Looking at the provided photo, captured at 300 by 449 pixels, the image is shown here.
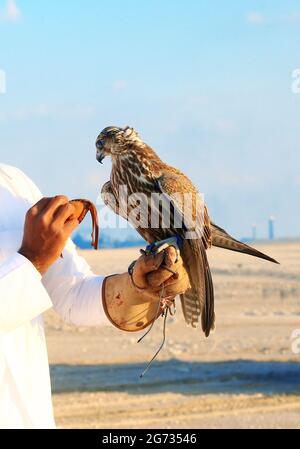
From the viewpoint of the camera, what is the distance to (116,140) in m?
3.59

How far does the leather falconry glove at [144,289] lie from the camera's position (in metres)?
3.02

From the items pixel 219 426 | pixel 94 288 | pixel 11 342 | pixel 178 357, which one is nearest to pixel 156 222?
pixel 94 288

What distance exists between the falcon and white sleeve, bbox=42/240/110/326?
11.0 inches

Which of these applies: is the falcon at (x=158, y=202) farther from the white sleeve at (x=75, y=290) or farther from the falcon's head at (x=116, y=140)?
the white sleeve at (x=75, y=290)

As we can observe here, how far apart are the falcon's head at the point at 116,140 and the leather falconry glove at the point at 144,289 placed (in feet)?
1.67

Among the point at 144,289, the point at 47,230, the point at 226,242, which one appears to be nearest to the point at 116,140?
the point at 226,242

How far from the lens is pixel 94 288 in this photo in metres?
3.35

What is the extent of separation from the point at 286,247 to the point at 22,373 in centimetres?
3922

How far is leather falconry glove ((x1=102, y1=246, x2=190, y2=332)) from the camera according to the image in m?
3.02

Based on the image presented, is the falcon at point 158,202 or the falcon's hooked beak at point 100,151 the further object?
the falcon's hooked beak at point 100,151

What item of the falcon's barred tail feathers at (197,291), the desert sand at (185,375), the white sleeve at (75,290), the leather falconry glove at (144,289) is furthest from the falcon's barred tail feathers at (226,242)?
the desert sand at (185,375)

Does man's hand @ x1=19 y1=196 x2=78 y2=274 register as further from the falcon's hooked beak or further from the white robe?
the falcon's hooked beak

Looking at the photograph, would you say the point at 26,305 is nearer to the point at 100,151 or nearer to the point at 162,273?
the point at 162,273

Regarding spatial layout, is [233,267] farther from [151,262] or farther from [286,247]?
[151,262]
